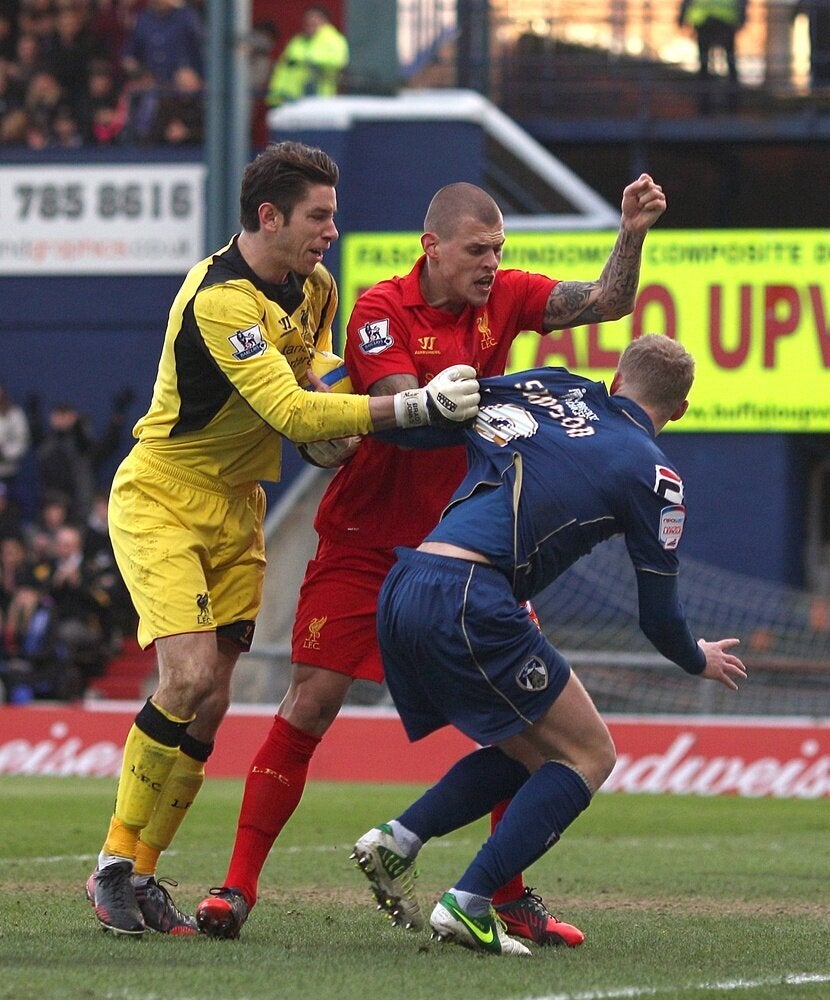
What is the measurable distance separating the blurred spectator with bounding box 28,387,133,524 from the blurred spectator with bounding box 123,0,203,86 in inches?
149

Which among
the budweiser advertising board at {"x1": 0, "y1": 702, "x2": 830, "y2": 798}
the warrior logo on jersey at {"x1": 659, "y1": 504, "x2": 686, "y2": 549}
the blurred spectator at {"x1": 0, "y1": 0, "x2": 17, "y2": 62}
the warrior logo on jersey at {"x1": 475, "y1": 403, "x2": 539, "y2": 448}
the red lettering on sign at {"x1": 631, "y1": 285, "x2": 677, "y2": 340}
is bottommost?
the budweiser advertising board at {"x1": 0, "y1": 702, "x2": 830, "y2": 798}

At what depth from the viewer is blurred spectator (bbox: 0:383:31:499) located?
19000 mm

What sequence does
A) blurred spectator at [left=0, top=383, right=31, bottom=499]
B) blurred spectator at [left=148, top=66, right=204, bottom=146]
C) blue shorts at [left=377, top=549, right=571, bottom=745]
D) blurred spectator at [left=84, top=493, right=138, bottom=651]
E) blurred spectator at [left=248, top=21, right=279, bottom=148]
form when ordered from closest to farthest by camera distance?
1. blue shorts at [left=377, top=549, right=571, bottom=745]
2. blurred spectator at [left=84, top=493, right=138, bottom=651]
3. blurred spectator at [left=0, top=383, right=31, bottom=499]
4. blurred spectator at [left=148, top=66, right=204, bottom=146]
5. blurred spectator at [left=248, top=21, right=279, bottom=148]

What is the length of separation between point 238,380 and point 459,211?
0.86 metres

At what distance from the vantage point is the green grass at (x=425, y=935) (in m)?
4.99

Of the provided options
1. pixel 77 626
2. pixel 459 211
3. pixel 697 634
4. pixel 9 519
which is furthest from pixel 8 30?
pixel 459 211

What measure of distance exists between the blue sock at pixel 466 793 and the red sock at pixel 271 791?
535mm

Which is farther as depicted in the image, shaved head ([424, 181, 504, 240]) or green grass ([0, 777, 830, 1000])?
shaved head ([424, 181, 504, 240])

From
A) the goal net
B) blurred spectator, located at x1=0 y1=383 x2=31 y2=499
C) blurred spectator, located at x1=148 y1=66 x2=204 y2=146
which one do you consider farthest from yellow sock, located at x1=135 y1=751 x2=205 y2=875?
blurred spectator, located at x1=148 y1=66 x2=204 y2=146

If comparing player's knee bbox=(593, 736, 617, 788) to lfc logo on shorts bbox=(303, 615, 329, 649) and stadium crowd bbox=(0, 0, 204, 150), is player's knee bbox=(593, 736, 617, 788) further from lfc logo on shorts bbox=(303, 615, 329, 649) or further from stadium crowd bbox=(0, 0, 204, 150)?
stadium crowd bbox=(0, 0, 204, 150)

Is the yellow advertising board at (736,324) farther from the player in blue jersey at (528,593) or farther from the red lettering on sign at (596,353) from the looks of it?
the player in blue jersey at (528,593)

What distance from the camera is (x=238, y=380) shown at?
589 cm

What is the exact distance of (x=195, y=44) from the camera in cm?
2050

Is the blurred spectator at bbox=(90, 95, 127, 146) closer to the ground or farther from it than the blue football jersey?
farther from it
